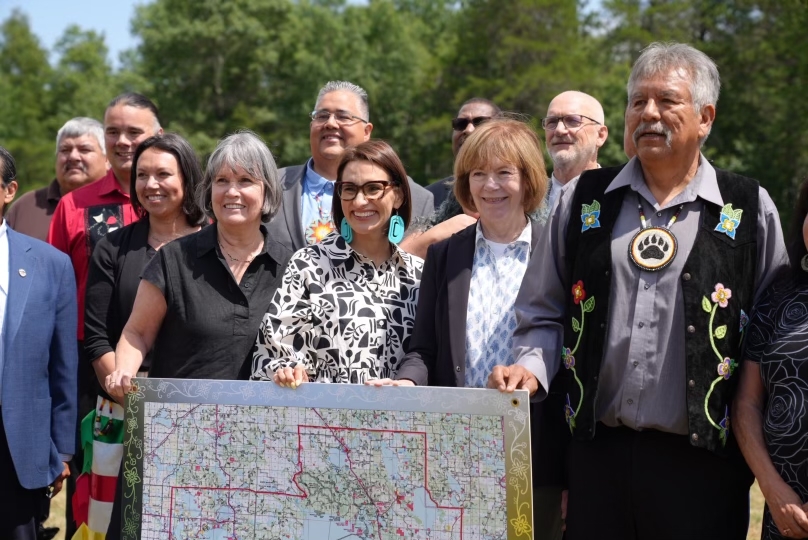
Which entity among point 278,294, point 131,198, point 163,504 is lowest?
point 163,504

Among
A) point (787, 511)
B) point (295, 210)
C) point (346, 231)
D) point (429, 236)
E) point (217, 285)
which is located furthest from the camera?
point (295, 210)

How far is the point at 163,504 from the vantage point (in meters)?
4.04

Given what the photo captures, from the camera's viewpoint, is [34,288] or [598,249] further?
[34,288]

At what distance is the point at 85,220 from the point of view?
5629mm

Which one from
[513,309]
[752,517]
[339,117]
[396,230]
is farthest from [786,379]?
[752,517]

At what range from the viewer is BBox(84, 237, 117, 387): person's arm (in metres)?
4.93

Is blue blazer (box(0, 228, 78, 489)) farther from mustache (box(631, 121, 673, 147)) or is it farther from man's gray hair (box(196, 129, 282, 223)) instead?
mustache (box(631, 121, 673, 147))

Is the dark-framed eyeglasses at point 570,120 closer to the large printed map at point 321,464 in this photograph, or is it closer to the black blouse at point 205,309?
the black blouse at point 205,309

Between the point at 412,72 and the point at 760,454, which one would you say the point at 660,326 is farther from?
the point at 412,72

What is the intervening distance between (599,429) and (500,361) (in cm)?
54

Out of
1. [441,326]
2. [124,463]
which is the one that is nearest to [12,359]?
[124,463]

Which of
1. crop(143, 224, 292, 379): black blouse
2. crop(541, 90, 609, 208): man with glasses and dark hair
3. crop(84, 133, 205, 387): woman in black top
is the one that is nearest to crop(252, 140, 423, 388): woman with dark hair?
crop(143, 224, 292, 379): black blouse

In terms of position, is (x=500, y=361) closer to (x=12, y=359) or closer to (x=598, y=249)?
(x=598, y=249)

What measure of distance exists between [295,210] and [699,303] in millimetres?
2982
